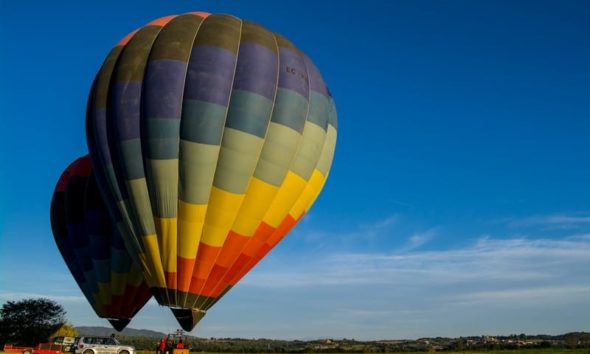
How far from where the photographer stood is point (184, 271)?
19641 millimetres

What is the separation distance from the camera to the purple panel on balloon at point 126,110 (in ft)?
65.1

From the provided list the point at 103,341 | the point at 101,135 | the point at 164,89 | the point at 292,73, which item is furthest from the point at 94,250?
the point at 292,73

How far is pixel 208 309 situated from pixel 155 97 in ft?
28.3

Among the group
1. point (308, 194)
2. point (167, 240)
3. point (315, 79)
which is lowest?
point (167, 240)

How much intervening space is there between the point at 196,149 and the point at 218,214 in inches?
103

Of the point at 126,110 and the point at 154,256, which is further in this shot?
the point at 126,110

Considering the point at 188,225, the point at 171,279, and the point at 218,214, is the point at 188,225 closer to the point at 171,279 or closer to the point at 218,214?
the point at 218,214

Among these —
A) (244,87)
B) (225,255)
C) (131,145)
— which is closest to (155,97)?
(131,145)

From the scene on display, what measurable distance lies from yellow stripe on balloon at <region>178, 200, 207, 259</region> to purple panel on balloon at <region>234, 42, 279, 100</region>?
16.2 ft

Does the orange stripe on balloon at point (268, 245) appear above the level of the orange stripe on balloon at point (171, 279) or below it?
above

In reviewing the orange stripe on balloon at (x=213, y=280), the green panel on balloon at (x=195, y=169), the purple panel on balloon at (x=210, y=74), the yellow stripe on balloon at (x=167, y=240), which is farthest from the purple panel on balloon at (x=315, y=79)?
the orange stripe on balloon at (x=213, y=280)

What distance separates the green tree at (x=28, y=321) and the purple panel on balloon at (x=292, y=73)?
4048cm

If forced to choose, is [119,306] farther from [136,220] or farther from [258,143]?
[258,143]

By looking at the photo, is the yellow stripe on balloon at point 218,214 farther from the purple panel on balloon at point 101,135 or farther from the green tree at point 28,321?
→ the green tree at point 28,321
